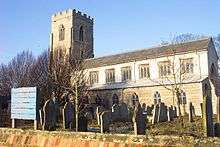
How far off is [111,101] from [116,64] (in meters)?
5.37

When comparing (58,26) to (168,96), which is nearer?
(168,96)

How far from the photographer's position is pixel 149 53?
39.8m

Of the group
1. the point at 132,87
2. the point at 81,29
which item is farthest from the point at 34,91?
the point at 81,29

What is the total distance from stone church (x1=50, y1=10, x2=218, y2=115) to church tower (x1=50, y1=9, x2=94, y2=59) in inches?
364

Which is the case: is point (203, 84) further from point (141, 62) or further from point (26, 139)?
point (26, 139)

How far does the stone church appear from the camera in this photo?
33.6 meters

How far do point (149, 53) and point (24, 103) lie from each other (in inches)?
1126

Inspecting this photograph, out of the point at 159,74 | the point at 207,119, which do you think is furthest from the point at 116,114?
the point at 159,74

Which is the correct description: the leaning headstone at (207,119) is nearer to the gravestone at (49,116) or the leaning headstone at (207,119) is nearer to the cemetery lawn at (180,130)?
the cemetery lawn at (180,130)

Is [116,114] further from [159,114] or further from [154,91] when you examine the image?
[154,91]

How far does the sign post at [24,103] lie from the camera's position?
489 inches

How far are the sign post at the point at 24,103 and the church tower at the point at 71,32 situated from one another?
39852mm

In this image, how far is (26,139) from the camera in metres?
11.2

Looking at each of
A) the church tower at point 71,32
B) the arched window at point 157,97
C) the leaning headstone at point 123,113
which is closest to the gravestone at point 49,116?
the leaning headstone at point 123,113
